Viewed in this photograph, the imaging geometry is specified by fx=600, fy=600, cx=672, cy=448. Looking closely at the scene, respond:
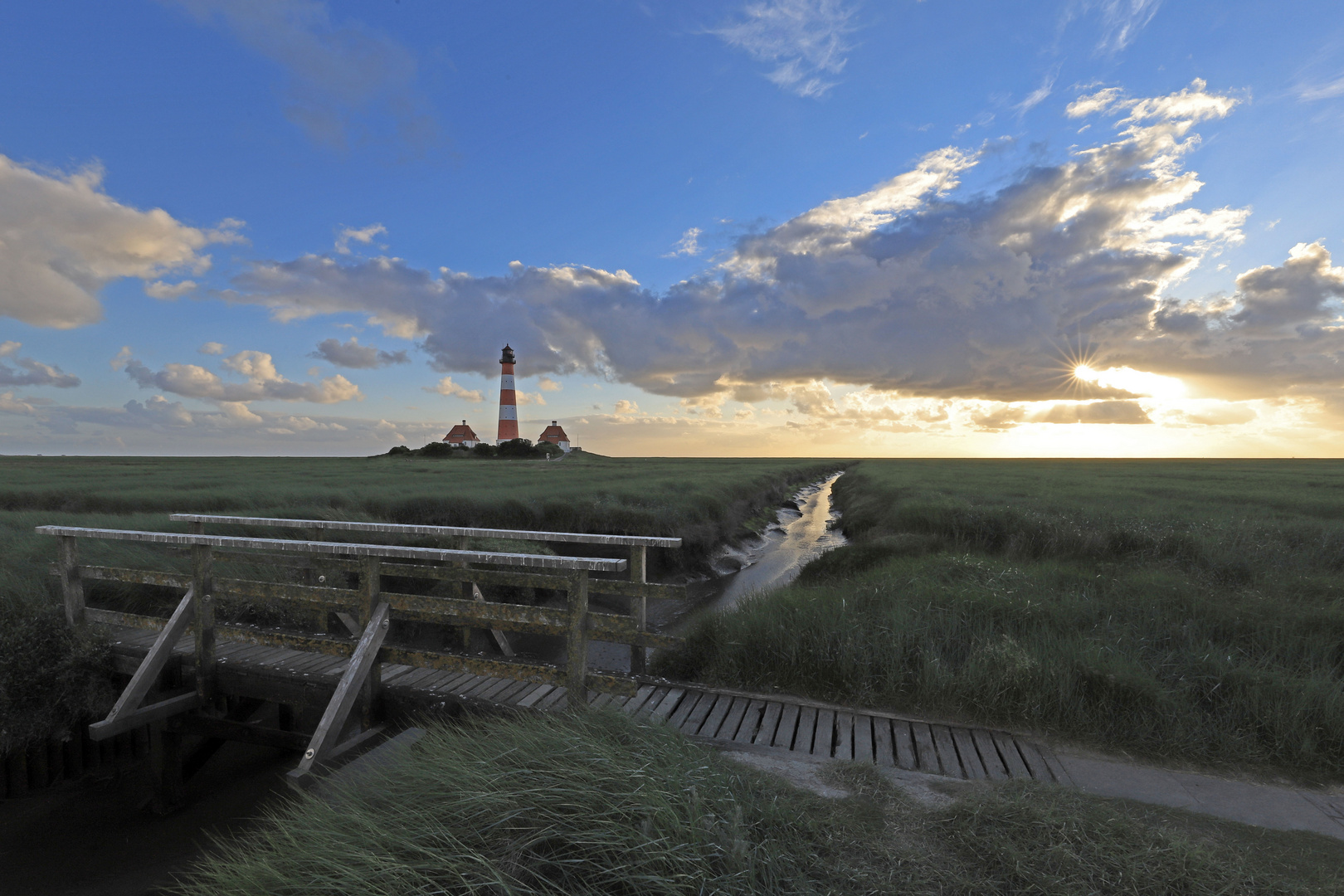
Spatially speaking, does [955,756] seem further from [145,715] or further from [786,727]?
[145,715]

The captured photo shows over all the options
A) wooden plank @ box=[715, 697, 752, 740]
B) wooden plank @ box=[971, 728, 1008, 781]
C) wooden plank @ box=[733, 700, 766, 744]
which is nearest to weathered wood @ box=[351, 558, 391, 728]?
wooden plank @ box=[715, 697, 752, 740]

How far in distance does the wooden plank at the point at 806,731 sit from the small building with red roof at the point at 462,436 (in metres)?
79.6

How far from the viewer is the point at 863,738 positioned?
4914mm

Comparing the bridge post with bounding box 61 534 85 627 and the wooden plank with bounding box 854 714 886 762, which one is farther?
the bridge post with bounding box 61 534 85 627

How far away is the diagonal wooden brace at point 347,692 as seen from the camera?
504 centimetres

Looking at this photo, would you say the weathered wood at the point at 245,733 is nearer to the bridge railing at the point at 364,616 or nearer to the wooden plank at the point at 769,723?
the bridge railing at the point at 364,616

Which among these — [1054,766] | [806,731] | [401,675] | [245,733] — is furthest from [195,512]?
[1054,766]

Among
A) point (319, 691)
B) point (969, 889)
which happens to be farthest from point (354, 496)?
point (969, 889)

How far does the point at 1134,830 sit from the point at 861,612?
4235 millimetres

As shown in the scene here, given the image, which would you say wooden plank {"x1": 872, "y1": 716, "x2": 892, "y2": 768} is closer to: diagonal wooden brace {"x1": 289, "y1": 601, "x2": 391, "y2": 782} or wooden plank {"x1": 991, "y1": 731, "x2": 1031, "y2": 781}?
wooden plank {"x1": 991, "y1": 731, "x2": 1031, "y2": 781}

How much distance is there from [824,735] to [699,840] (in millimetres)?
2568

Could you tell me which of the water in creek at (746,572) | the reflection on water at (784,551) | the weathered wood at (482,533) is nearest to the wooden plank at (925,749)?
the weathered wood at (482,533)

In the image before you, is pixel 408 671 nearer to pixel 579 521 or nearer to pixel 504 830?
pixel 504 830

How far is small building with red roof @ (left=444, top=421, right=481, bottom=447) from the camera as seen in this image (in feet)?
268
